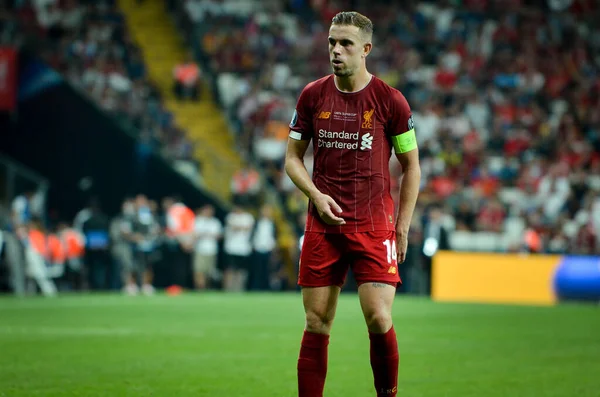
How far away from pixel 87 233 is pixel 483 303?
872 centimetres

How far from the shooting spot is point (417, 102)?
29500mm

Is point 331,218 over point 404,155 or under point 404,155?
under

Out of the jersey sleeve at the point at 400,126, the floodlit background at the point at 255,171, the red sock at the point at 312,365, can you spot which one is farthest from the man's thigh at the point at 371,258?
the floodlit background at the point at 255,171

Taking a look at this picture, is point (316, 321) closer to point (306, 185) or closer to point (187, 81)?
point (306, 185)

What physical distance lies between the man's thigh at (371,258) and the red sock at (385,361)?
1.06 feet

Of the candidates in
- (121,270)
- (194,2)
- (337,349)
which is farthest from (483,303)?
(194,2)

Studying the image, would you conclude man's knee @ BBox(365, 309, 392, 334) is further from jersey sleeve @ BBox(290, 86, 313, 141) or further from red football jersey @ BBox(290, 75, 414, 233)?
jersey sleeve @ BBox(290, 86, 313, 141)

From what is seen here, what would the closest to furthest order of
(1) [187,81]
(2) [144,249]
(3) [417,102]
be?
(2) [144,249], (3) [417,102], (1) [187,81]

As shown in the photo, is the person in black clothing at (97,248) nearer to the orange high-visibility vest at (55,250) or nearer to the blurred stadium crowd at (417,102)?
the blurred stadium crowd at (417,102)

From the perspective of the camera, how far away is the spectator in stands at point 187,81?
30.9m

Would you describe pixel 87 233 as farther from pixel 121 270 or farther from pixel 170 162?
pixel 170 162

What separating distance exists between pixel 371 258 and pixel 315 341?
584 mm

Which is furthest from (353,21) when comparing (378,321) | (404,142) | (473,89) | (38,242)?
(473,89)

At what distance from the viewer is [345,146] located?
6.40 meters
